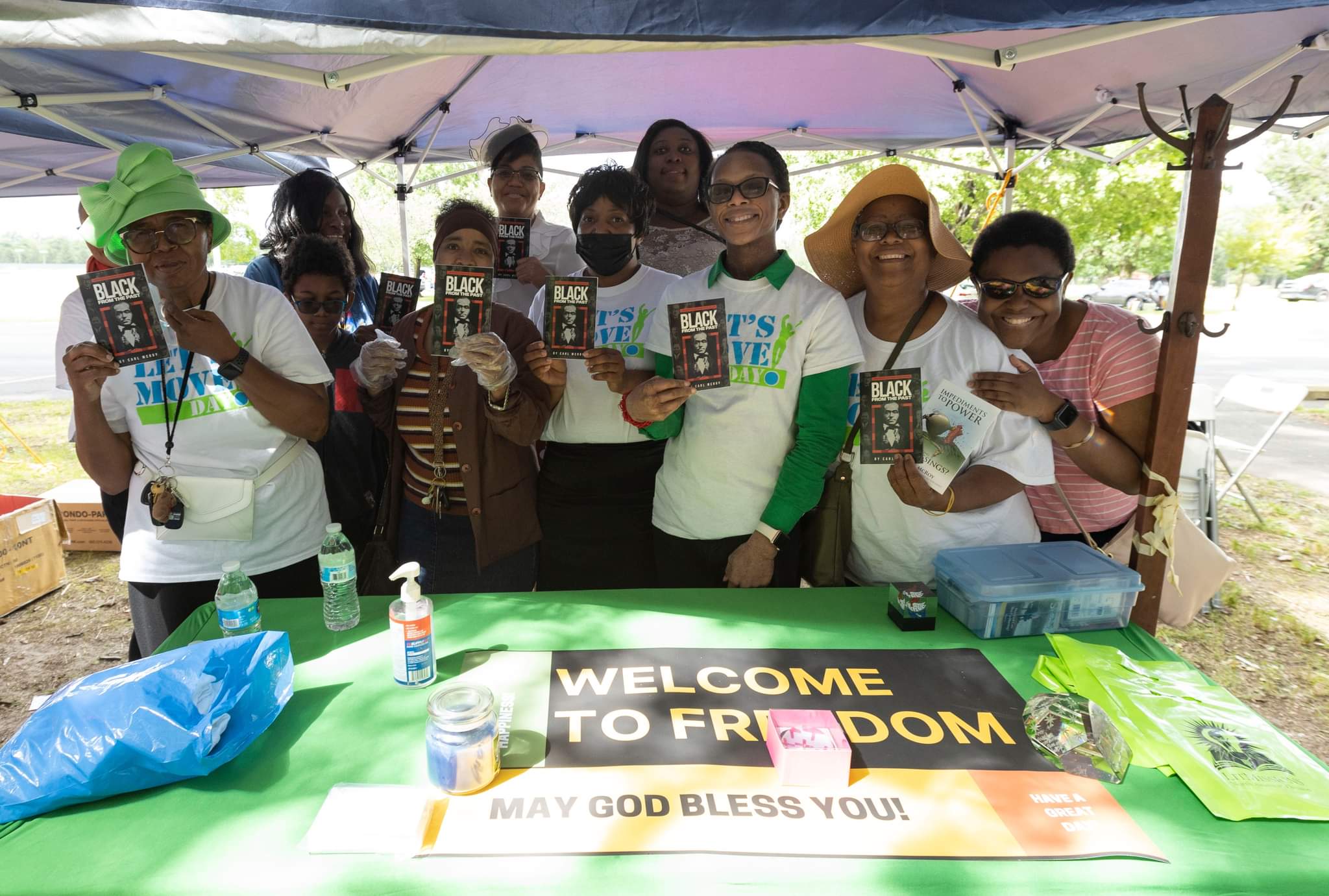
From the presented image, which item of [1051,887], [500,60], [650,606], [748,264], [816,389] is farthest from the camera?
[500,60]

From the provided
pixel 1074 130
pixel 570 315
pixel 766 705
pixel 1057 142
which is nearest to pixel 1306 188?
pixel 1057 142

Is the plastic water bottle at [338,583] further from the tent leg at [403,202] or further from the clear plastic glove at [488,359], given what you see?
the tent leg at [403,202]

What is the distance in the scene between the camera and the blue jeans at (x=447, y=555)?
8.25ft

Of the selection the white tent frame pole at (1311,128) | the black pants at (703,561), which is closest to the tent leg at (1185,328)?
the black pants at (703,561)

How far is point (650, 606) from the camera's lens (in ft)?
6.49

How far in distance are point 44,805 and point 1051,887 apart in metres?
1.66

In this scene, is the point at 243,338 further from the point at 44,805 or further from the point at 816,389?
the point at 816,389

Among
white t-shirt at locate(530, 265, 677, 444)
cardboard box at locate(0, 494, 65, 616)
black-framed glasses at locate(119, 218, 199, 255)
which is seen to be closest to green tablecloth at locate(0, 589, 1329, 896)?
white t-shirt at locate(530, 265, 677, 444)

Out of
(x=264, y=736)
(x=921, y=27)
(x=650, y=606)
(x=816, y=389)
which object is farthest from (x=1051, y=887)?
(x=921, y=27)

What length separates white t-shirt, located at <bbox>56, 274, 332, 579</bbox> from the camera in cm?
204

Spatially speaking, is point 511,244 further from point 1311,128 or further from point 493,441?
point 1311,128

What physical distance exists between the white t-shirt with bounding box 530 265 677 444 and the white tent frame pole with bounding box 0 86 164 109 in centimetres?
264

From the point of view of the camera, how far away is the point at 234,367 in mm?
1999

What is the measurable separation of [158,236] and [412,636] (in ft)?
4.47
